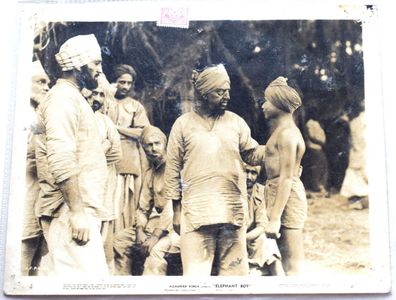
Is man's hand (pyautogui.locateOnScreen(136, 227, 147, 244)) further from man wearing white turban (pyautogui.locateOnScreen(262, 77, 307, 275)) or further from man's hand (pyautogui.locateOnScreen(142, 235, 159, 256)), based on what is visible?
man wearing white turban (pyautogui.locateOnScreen(262, 77, 307, 275))

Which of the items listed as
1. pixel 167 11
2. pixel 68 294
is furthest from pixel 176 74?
pixel 68 294

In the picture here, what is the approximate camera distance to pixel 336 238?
1.38m

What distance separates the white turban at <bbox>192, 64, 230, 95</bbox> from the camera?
4.74 ft

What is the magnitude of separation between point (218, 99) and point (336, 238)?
448 millimetres

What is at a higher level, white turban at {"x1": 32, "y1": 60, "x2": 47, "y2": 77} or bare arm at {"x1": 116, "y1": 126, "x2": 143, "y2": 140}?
white turban at {"x1": 32, "y1": 60, "x2": 47, "y2": 77}

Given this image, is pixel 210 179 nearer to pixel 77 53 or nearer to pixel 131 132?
pixel 131 132

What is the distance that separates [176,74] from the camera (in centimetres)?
146

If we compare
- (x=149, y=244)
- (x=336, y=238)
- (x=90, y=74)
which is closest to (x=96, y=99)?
(x=90, y=74)

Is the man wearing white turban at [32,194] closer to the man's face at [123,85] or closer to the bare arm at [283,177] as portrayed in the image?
the man's face at [123,85]

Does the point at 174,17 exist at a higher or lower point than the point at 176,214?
higher

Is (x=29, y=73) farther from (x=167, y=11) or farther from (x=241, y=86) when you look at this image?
(x=241, y=86)

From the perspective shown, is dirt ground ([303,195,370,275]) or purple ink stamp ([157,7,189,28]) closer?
dirt ground ([303,195,370,275])

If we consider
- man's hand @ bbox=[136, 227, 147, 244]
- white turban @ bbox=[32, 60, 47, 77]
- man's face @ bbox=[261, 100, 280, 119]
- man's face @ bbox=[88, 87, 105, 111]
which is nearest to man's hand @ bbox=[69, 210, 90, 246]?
man's hand @ bbox=[136, 227, 147, 244]

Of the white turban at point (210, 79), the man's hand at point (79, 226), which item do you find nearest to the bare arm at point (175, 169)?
the white turban at point (210, 79)
